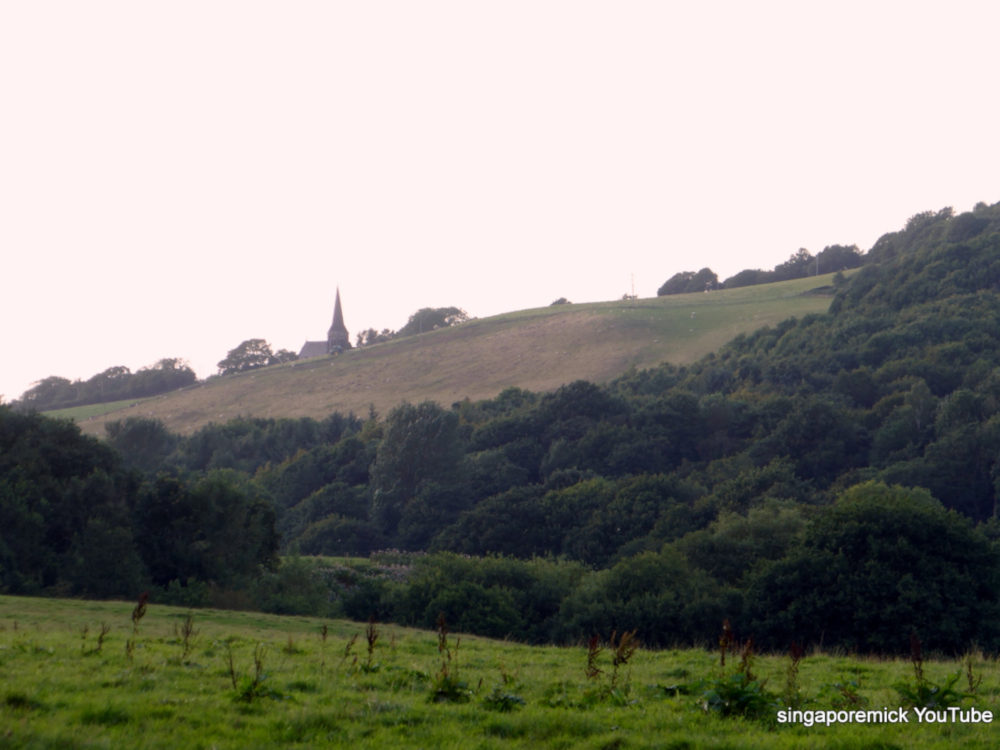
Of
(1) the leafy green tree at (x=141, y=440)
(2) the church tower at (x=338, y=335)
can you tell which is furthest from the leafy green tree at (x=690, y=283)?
(1) the leafy green tree at (x=141, y=440)

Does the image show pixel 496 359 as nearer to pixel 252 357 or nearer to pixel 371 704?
pixel 252 357

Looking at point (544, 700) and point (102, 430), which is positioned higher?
point (102, 430)

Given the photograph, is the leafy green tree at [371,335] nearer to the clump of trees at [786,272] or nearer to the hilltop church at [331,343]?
the hilltop church at [331,343]

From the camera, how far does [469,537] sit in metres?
48.7

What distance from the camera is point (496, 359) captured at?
10019 centimetres

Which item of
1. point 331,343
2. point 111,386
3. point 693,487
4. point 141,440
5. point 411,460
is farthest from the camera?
point 331,343

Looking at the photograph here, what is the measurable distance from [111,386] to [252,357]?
2208 cm

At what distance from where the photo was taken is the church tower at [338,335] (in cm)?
13425

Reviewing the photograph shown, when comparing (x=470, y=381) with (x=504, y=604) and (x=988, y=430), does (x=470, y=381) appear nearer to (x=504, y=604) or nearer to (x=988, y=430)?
(x=988, y=430)

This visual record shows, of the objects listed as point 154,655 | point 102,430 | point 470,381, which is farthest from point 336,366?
point 154,655

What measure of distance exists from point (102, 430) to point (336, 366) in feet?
103

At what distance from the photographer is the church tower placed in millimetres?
134250

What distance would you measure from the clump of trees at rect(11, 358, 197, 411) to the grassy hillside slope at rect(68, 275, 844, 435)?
12614mm

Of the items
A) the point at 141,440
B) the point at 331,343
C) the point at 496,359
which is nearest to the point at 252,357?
the point at 331,343
